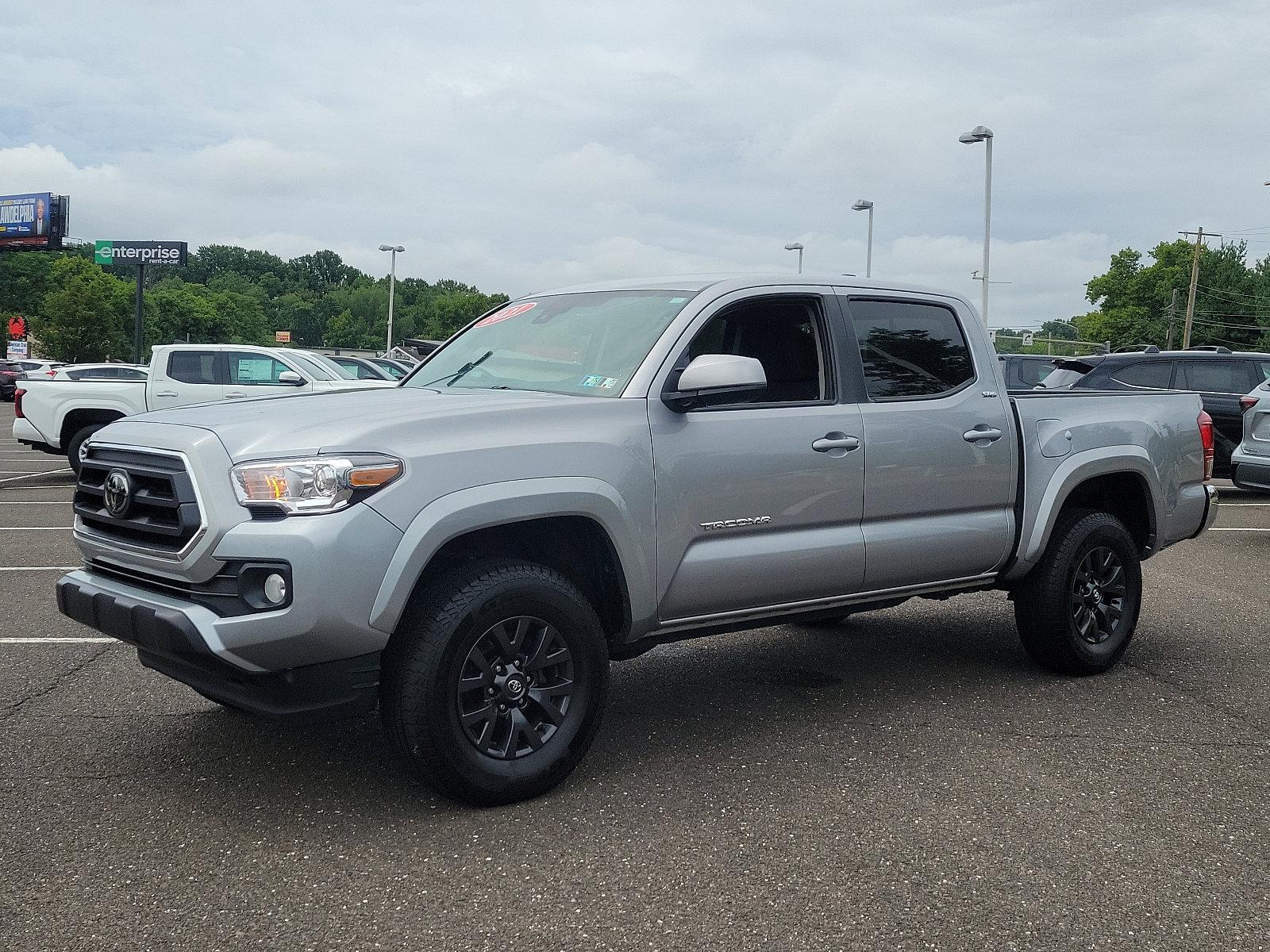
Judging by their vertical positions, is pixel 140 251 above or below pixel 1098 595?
above

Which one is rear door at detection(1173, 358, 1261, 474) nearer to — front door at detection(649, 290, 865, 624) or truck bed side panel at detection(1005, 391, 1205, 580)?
truck bed side panel at detection(1005, 391, 1205, 580)

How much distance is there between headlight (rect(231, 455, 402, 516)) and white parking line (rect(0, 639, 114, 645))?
3230mm

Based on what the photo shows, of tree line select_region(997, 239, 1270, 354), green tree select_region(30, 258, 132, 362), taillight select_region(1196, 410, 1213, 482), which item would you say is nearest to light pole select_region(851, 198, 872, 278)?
tree line select_region(997, 239, 1270, 354)

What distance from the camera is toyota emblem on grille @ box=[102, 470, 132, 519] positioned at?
13.4ft

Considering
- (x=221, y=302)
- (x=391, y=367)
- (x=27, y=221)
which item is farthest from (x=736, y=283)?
(x=221, y=302)

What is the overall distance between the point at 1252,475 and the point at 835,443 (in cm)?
744

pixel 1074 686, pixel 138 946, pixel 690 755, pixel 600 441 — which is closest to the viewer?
pixel 138 946

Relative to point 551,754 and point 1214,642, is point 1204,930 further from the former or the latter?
point 1214,642

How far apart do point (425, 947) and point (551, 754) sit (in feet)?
3.61

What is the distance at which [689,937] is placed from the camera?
3.18 m

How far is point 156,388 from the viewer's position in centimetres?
1606

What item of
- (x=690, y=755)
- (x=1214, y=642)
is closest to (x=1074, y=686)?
(x=1214, y=642)

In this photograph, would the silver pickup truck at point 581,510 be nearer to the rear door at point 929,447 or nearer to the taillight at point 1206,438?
the rear door at point 929,447

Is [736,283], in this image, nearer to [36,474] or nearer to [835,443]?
[835,443]
